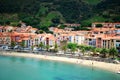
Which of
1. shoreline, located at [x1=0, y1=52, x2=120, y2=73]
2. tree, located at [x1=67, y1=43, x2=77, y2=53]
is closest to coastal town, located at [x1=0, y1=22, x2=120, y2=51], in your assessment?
tree, located at [x1=67, y1=43, x2=77, y2=53]

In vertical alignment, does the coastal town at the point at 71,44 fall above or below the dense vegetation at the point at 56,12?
below

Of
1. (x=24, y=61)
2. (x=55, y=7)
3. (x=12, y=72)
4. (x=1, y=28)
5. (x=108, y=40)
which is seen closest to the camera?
(x=12, y=72)

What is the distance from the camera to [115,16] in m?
28.3

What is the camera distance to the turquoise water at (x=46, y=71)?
48.0ft

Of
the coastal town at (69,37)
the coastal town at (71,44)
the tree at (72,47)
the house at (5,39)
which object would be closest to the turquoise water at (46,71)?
the coastal town at (71,44)

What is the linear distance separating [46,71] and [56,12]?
16.2 meters

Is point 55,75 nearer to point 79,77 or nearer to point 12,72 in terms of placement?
point 79,77

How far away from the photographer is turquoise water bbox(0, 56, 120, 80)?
14633mm

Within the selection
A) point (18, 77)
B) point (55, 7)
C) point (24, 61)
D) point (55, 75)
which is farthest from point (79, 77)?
point (55, 7)

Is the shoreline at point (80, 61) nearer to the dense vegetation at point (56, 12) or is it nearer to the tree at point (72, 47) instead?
the tree at point (72, 47)

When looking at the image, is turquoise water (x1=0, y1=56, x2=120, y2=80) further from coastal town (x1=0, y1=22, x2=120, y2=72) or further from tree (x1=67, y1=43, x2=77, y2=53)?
tree (x1=67, y1=43, x2=77, y2=53)

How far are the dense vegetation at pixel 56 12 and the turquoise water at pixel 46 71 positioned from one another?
393 inches

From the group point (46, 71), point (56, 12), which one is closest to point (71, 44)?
point (46, 71)

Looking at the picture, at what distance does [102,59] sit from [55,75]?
152 inches
